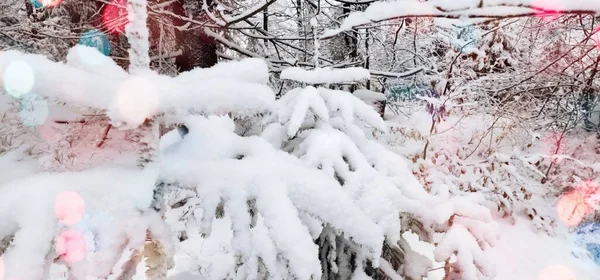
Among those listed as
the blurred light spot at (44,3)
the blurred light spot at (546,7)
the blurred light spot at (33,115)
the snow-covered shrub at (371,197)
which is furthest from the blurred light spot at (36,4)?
the blurred light spot at (546,7)

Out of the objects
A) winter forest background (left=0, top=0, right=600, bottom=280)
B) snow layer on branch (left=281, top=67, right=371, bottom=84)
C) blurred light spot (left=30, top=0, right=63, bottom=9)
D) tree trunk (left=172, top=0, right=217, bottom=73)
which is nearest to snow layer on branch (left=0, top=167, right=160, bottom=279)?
winter forest background (left=0, top=0, right=600, bottom=280)

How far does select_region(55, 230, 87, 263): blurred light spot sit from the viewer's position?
100 cm

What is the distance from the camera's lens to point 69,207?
3.39 ft

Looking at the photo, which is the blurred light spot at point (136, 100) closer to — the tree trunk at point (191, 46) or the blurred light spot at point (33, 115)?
the tree trunk at point (191, 46)

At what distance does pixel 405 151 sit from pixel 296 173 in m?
5.87

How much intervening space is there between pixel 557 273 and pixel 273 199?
508 cm

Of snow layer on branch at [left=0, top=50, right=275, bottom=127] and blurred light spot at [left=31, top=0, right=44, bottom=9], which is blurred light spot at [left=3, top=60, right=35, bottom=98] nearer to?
snow layer on branch at [left=0, top=50, right=275, bottom=127]

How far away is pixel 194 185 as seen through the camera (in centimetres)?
127

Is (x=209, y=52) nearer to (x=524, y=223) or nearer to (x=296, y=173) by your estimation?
(x=296, y=173)

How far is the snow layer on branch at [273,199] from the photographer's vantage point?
1.12 m

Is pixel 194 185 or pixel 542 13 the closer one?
pixel 542 13

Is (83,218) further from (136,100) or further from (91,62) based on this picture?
(91,62)

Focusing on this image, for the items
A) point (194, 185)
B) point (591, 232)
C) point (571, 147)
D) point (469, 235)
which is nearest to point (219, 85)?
point (194, 185)

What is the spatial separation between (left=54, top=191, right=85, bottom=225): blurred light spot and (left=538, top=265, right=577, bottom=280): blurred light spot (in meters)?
5.16
